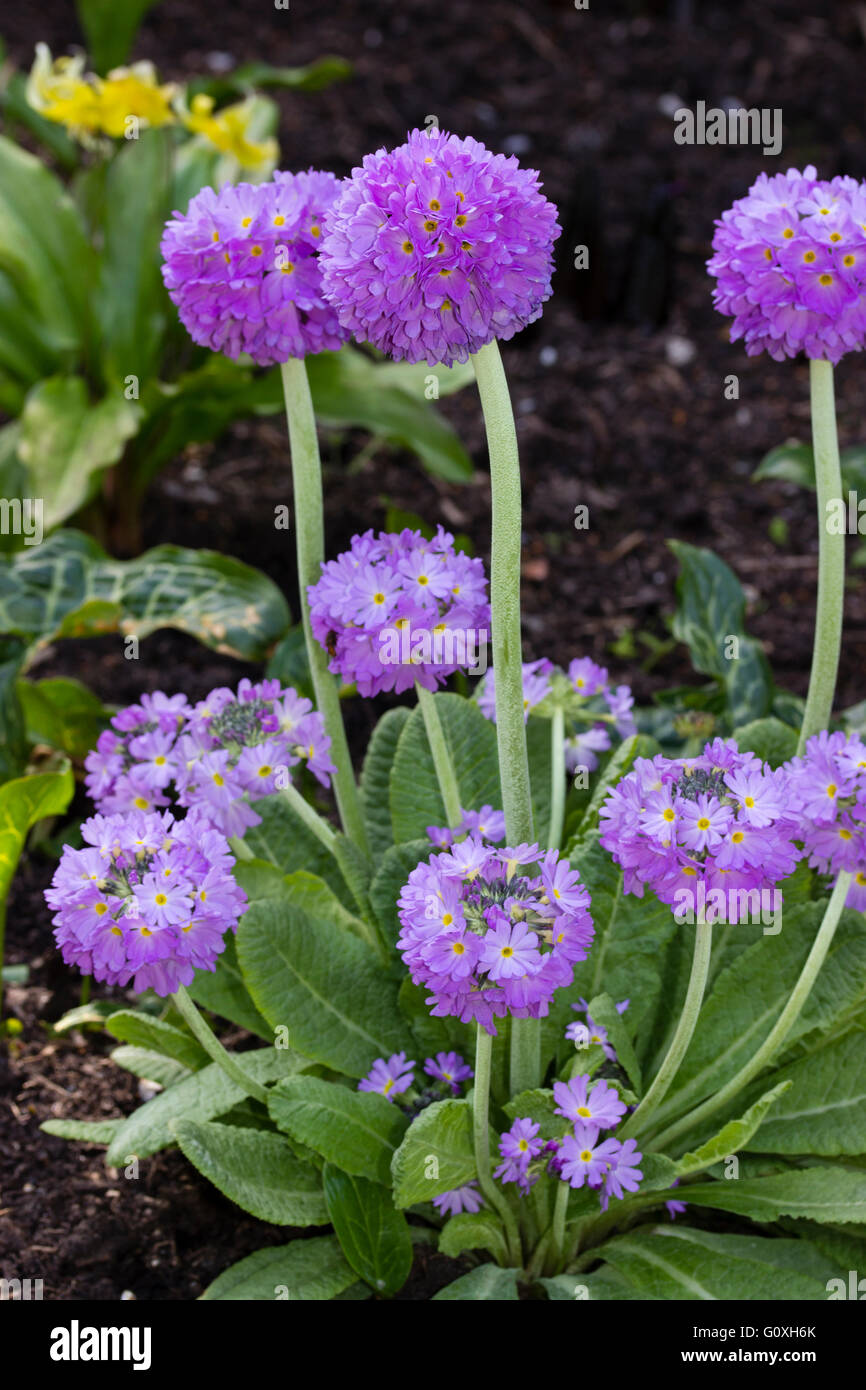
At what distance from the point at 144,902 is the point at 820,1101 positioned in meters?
1.02

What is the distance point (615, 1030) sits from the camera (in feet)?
6.72

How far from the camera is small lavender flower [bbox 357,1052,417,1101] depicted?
6.94ft

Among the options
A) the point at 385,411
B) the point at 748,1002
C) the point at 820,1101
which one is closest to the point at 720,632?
the point at 748,1002

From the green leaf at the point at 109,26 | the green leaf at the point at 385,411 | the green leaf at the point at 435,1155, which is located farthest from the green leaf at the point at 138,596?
the green leaf at the point at 109,26

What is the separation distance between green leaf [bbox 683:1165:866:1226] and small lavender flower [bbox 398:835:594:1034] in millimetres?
543

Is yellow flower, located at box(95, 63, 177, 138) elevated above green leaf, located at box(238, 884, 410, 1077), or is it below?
above

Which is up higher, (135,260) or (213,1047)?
(135,260)

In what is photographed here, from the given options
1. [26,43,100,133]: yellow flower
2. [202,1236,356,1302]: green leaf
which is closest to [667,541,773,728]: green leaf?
[202,1236,356,1302]: green leaf

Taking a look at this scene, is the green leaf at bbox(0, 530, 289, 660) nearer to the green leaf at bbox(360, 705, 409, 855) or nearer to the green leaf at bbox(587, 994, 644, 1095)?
the green leaf at bbox(360, 705, 409, 855)

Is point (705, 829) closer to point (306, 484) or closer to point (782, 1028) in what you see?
point (782, 1028)

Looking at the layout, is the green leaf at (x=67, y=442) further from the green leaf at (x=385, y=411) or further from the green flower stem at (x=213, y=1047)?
the green flower stem at (x=213, y=1047)

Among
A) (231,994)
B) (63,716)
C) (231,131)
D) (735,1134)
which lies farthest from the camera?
(231,131)

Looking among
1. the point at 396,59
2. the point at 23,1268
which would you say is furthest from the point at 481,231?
the point at 396,59

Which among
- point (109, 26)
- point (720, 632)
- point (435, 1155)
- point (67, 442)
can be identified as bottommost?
point (435, 1155)
